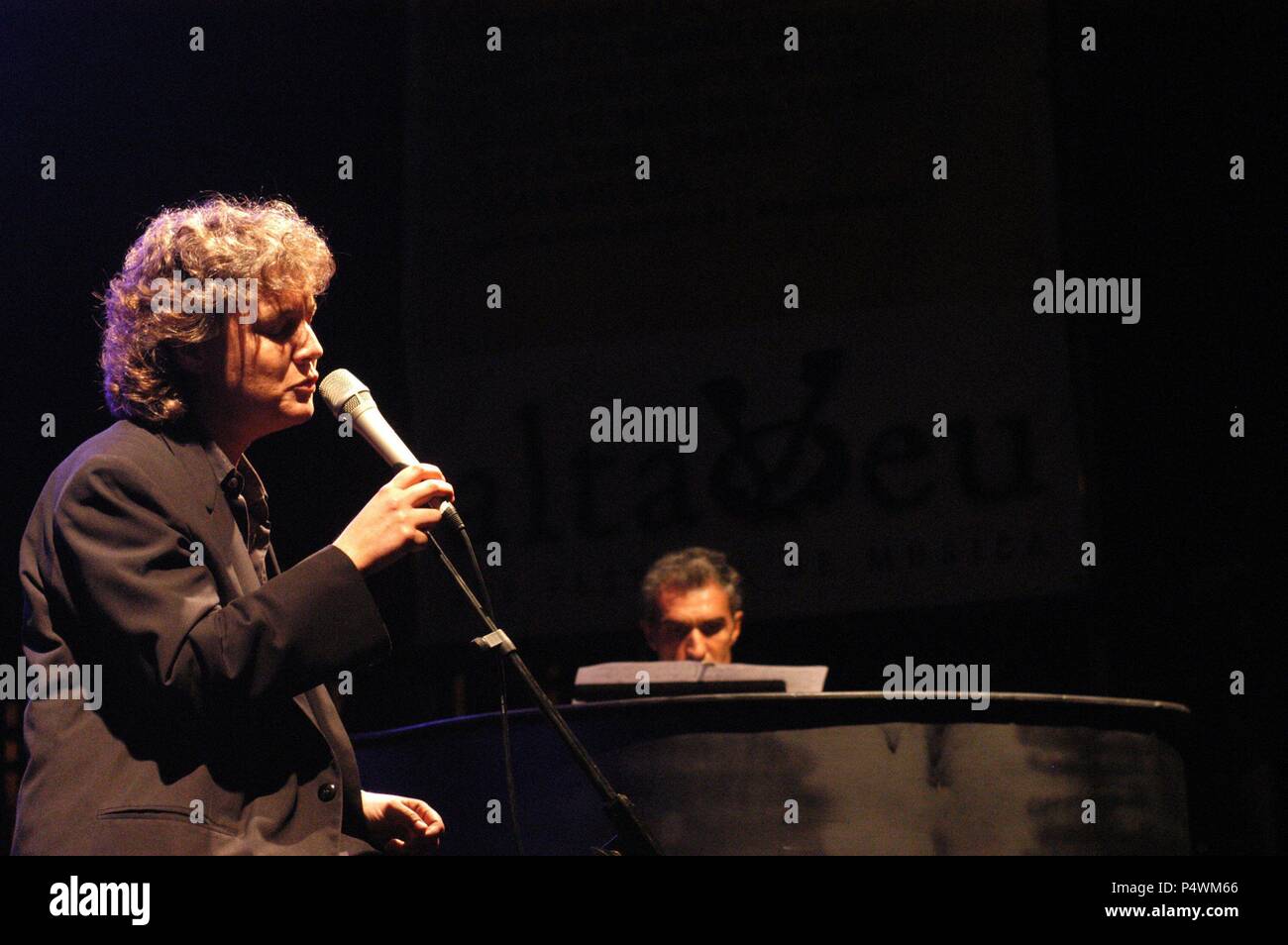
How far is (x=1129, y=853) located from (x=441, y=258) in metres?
3.34

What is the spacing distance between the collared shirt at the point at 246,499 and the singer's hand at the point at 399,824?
397 mm

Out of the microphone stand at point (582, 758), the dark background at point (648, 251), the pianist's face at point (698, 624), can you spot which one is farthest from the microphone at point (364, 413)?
the pianist's face at point (698, 624)

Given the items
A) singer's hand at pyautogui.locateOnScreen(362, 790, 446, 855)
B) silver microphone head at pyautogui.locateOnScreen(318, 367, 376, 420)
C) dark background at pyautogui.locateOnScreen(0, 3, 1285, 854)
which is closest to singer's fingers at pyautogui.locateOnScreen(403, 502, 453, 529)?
silver microphone head at pyautogui.locateOnScreen(318, 367, 376, 420)

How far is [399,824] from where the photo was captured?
2277mm

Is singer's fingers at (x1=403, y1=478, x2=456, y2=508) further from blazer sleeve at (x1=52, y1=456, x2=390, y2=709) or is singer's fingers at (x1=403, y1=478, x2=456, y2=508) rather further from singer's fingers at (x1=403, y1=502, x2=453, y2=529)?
blazer sleeve at (x1=52, y1=456, x2=390, y2=709)

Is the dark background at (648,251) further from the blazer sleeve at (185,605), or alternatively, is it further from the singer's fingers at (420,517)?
the singer's fingers at (420,517)

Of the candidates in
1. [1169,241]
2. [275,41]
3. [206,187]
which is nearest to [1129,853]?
[1169,241]

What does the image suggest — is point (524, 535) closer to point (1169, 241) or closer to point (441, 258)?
point (441, 258)

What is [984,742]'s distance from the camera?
8.32 ft

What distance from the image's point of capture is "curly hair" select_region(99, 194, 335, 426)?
2.16 metres

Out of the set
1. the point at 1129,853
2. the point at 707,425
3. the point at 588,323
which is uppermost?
the point at 588,323

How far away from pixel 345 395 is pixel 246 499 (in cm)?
23

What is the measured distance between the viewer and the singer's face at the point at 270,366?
85.2 inches

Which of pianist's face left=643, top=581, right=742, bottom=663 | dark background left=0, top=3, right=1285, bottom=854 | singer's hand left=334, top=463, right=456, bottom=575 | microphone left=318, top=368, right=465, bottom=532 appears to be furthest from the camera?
pianist's face left=643, top=581, right=742, bottom=663
